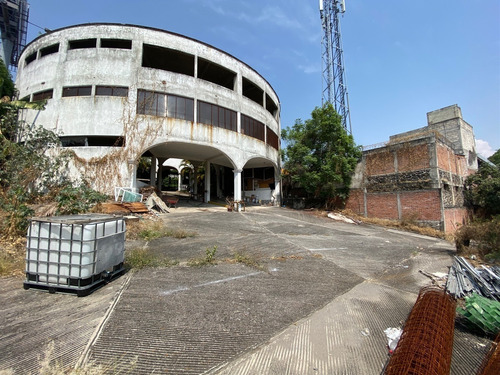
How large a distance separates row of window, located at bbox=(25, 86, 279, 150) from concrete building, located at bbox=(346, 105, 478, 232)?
1076 centimetres

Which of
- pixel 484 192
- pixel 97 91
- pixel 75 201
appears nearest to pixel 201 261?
pixel 75 201

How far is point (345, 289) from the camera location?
155 inches

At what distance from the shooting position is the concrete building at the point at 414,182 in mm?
Result: 14172

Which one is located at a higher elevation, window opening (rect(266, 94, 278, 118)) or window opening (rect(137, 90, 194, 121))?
window opening (rect(266, 94, 278, 118))

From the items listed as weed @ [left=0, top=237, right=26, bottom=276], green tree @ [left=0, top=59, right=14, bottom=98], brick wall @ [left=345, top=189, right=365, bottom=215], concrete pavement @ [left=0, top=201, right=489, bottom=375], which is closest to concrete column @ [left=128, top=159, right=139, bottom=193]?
weed @ [left=0, top=237, right=26, bottom=276]

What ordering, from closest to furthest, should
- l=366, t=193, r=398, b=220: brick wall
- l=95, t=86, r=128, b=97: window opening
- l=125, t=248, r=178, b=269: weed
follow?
1. l=125, t=248, r=178, b=269: weed
2. l=95, t=86, r=128, b=97: window opening
3. l=366, t=193, r=398, b=220: brick wall

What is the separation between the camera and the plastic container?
3.46 meters

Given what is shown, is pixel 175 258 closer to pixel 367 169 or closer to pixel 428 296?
pixel 428 296

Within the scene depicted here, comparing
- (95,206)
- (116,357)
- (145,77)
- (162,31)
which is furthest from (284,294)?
(162,31)

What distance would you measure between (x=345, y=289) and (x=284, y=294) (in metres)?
1.19

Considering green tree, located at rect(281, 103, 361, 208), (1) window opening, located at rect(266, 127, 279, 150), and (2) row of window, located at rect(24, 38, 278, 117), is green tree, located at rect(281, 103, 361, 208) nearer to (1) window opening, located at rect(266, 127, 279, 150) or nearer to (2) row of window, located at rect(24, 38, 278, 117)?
(1) window opening, located at rect(266, 127, 279, 150)

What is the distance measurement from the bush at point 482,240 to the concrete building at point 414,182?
9085 millimetres

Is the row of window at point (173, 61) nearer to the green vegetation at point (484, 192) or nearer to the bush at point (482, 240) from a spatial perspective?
the bush at point (482, 240)

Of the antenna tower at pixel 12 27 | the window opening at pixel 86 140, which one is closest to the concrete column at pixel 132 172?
the window opening at pixel 86 140
